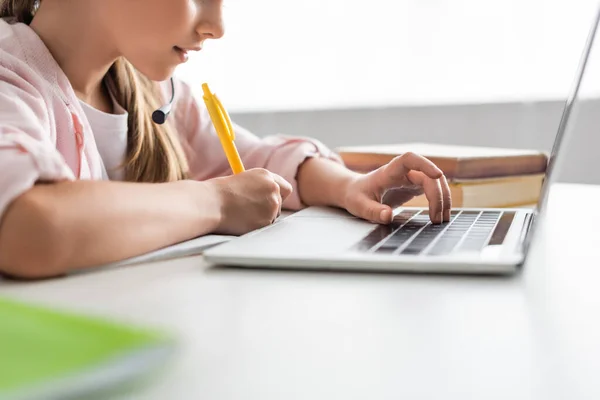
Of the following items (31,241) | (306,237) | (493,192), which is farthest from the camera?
(493,192)

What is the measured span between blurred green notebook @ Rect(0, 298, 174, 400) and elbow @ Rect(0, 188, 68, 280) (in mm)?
240

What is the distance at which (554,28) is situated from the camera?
1.61 metres

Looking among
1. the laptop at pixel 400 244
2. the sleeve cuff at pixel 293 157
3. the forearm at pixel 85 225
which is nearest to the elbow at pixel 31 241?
the forearm at pixel 85 225

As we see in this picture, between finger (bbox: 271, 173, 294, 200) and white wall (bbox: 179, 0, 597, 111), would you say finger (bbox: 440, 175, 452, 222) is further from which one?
white wall (bbox: 179, 0, 597, 111)

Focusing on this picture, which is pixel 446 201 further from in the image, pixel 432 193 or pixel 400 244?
pixel 400 244

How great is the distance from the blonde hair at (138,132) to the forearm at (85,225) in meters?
0.32

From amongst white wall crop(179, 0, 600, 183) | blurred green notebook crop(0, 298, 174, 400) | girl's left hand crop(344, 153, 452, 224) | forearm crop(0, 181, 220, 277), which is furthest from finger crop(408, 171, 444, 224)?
white wall crop(179, 0, 600, 183)

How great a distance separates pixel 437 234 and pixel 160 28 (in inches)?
14.9

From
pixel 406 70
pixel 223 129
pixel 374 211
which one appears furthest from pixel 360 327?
pixel 406 70

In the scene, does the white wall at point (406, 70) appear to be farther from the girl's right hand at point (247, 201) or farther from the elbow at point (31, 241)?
the elbow at point (31, 241)

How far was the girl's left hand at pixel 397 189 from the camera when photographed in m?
0.78

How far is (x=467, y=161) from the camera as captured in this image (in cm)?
97

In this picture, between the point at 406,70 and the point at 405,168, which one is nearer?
the point at 405,168

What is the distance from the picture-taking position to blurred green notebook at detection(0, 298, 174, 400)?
0.23 m
